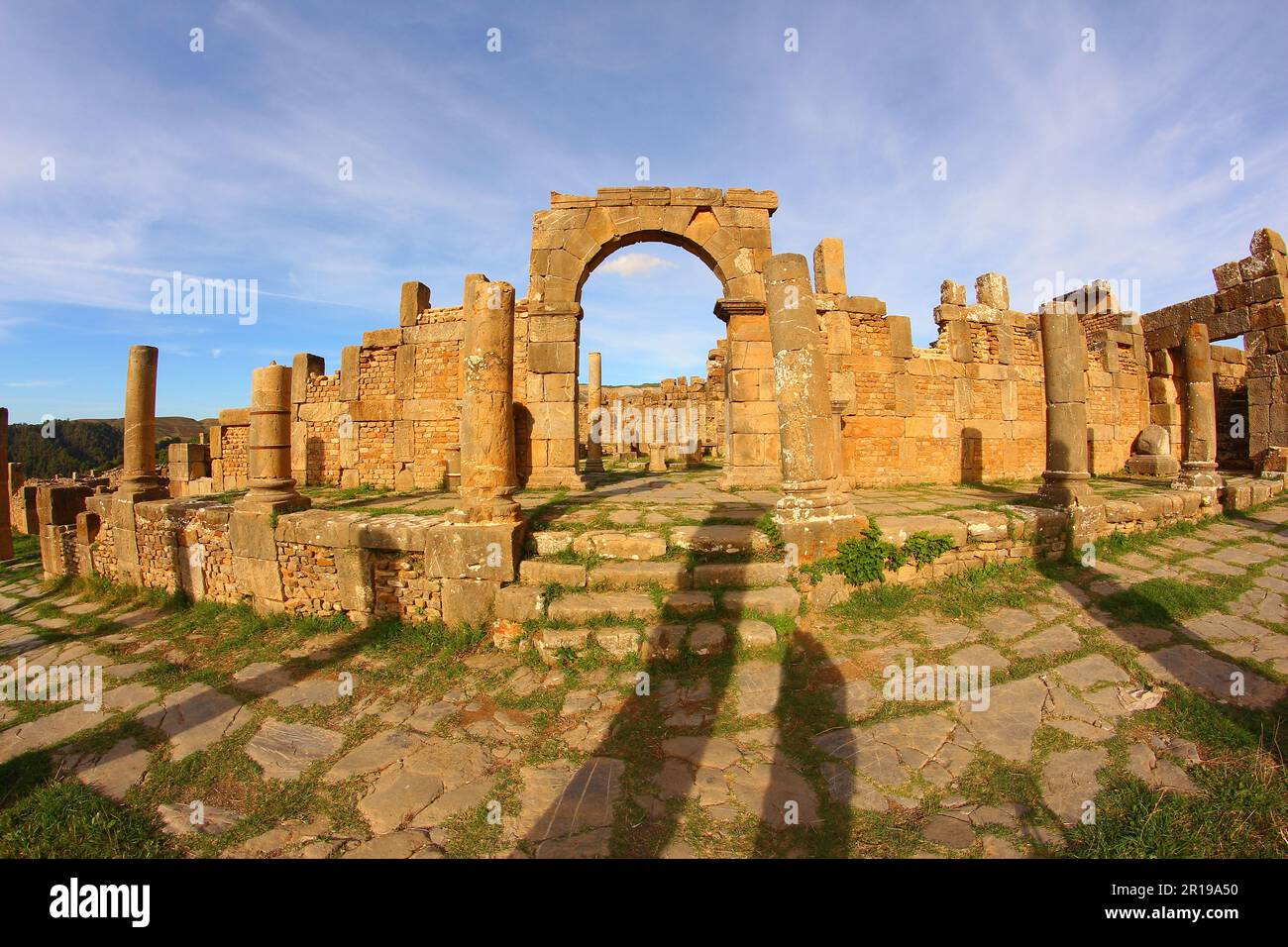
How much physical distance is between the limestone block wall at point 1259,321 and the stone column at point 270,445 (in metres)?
17.9

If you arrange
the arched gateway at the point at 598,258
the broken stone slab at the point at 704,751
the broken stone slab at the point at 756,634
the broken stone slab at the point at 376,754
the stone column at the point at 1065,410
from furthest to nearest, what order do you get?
the arched gateway at the point at 598,258
the stone column at the point at 1065,410
the broken stone slab at the point at 756,634
the broken stone slab at the point at 376,754
the broken stone slab at the point at 704,751

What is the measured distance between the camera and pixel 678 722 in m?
3.62

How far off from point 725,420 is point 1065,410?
5859 mm

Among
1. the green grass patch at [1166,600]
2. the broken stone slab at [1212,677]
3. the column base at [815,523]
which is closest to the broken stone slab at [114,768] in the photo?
the column base at [815,523]

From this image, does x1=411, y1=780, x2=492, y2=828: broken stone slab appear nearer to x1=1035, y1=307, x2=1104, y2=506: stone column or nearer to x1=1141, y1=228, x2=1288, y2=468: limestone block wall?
x1=1035, y1=307, x2=1104, y2=506: stone column

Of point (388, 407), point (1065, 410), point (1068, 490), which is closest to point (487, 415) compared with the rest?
point (388, 407)

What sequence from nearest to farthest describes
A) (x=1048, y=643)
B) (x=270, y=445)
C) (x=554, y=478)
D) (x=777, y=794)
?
(x=777, y=794), (x=1048, y=643), (x=270, y=445), (x=554, y=478)

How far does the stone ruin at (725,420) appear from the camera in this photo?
571cm

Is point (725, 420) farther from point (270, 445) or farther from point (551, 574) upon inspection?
point (270, 445)

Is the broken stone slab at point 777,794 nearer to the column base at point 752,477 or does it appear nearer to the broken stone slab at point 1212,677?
the broken stone slab at point 1212,677

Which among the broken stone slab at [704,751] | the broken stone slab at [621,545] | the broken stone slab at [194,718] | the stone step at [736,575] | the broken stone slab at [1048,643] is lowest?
the broken stone slab at [194,718]

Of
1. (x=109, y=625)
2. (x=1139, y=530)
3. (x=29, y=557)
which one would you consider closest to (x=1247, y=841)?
(x=1139, y=530)

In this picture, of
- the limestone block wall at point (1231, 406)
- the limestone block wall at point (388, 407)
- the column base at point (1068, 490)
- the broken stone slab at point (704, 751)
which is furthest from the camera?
the limestone block wall at point (1231, 406)

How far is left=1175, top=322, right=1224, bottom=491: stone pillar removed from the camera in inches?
351
